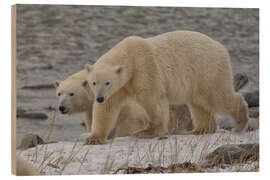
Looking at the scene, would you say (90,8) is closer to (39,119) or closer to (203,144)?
(39,119)

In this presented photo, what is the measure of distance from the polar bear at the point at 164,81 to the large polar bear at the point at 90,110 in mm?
145

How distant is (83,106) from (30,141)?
0.92 meters

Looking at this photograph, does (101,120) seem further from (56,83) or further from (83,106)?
(56,83)

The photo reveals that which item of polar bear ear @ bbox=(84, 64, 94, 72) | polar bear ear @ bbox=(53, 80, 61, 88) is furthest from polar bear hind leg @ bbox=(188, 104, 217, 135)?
polar bear ear @ bbox=(53, 80, 61, 88)

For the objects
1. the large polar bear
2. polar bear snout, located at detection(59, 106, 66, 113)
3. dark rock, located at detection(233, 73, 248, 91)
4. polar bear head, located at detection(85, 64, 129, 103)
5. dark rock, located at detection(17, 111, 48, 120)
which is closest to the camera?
dark rock, located at detection(17, 111, 48, 120)

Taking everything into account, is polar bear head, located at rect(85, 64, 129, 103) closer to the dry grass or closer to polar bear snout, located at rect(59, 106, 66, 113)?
polar bear snout, located at rect(59, 106, 66, 113)

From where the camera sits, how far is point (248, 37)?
24.3 ft

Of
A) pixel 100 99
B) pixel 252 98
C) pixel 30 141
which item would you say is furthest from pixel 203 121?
pixel 30 141

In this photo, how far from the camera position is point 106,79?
264 inches

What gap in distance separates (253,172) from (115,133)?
1.90m

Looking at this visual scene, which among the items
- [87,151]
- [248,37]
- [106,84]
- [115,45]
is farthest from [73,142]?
[248,37]

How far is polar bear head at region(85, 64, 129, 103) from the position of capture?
21.9ft

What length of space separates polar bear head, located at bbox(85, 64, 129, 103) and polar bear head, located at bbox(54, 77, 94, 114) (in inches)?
11.7

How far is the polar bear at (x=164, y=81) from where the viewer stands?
6.89m
